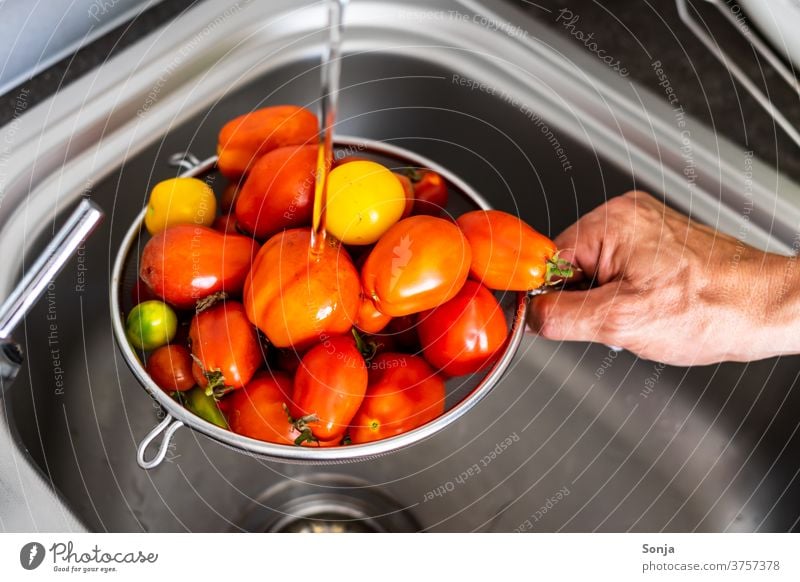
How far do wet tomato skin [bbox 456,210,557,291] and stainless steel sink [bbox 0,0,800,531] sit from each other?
0.64ft

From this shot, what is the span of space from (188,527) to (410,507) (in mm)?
180

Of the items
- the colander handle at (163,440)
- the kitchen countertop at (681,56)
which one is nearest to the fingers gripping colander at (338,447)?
the colander handle at (163,440)

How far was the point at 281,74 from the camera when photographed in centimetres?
67

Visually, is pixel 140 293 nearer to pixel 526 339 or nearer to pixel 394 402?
pixel 394 402

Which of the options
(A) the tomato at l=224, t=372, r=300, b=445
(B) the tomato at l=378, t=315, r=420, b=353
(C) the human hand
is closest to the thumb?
(C) the human hand

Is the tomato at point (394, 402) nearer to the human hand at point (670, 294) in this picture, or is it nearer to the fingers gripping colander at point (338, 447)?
the fingers gripping colander at point (338, 447)

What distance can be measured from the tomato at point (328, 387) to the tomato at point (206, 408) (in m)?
0.05

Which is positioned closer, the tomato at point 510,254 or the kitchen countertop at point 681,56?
the tomato at point 510,254

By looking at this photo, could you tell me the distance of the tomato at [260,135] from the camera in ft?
1.72

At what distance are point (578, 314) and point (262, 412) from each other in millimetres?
242

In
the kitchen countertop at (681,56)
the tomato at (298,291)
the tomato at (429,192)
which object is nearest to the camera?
the tomato at (298,291)

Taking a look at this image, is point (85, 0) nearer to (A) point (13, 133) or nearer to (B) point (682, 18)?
(A) point (13, 133)

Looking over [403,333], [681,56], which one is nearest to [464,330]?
[403,333]

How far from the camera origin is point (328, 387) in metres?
0.44
